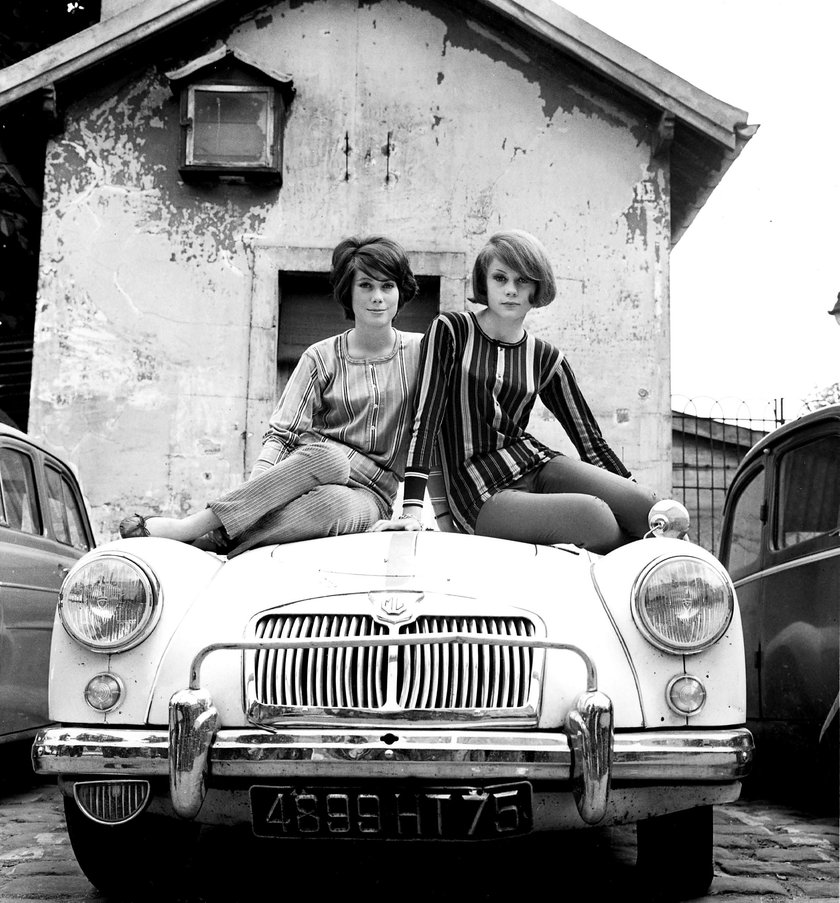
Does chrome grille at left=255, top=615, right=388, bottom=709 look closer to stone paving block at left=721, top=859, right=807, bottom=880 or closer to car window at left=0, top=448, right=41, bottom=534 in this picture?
stone paving block at left=721, top=859, right=807, bottom=880

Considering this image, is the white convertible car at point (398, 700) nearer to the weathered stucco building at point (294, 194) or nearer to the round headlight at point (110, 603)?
the round headlight at point (110, 603)

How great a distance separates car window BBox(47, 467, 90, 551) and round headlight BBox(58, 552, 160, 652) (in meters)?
2.73

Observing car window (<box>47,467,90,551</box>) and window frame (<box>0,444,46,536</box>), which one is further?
car window (<box>47,467,90,551</box>)

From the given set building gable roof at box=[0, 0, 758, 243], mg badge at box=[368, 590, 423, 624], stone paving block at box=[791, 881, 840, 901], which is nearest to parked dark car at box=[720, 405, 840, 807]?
stone paving block at box=[791, 881, 840, 901]

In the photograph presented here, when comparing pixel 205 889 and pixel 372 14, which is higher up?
pixel 372 14

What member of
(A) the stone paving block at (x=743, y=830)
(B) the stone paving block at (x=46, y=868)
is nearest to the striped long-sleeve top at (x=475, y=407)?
(A) the stone paving block at (x=743, y=830)

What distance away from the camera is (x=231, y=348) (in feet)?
28.9

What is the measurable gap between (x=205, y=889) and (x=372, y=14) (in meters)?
7.68

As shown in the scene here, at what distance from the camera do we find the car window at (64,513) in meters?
5.54

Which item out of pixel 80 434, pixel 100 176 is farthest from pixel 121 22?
pixel 80 434

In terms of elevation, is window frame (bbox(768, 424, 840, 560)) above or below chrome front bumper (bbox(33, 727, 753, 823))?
above

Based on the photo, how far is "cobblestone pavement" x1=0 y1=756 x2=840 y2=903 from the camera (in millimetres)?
3061

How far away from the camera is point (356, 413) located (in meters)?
3.74

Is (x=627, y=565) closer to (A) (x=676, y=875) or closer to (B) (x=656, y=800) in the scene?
(B) (x=656, y=800)
